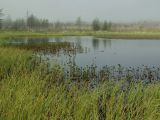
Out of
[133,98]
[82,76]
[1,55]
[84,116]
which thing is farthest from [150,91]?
[1,55]

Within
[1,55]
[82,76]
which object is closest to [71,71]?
[82,76]

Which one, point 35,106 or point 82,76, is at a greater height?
point 35,106

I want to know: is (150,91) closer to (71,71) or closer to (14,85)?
(14,85)

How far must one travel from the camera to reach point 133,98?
7340mm

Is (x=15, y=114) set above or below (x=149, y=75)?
above

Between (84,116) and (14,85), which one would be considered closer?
(84,116)

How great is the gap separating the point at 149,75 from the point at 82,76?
3.96m

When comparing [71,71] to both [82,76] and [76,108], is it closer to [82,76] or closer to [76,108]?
[82,76]

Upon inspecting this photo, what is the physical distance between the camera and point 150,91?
802 centimetres

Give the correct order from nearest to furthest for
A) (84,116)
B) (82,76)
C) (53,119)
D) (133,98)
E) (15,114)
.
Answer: (53,119) → (15,114) → (84,116) → (133,98) → (82,76)

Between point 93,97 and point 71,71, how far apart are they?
10.3 m

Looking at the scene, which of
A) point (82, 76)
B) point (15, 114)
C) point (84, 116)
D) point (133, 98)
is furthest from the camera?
point (82, 76)

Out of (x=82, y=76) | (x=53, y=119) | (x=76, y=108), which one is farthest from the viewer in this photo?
(x=82, y=76)

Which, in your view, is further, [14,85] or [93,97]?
[14,85]
